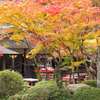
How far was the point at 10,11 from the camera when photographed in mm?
12633

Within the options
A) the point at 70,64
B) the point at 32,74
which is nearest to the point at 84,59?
A: the point at 70,64

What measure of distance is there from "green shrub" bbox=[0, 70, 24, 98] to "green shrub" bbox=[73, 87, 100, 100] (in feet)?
9.21

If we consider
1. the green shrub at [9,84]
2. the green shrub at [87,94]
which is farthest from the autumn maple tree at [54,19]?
the green shrub at [9,84]

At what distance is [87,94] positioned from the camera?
1288cm

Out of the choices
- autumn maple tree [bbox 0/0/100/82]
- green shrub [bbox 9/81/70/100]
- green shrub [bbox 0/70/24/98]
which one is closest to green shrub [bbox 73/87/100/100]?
green shrub [bbox 9/81/70/100]

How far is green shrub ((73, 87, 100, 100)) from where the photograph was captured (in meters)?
12.8

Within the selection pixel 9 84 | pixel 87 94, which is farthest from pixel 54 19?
pixel 9 84

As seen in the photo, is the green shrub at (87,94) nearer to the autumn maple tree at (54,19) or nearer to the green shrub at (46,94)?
the green shrub at (46,94)

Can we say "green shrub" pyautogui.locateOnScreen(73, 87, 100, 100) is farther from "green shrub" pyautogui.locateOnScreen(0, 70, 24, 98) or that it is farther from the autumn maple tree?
"green shrub" pyautogui.locateOnScreen(0, 70, 24, 98)

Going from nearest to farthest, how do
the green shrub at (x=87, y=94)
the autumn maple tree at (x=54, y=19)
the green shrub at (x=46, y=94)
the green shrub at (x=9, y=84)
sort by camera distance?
the autumn maple tree at (x=54, y=19) < the green shrub at (x=87, y=94) < the green shrub at (x=46, y=94) < the green shrub at (x=9, y=84)

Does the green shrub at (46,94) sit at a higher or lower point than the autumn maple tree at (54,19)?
lower

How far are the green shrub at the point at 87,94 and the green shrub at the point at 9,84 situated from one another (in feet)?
9.21

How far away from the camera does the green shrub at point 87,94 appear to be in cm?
1280

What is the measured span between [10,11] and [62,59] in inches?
153
